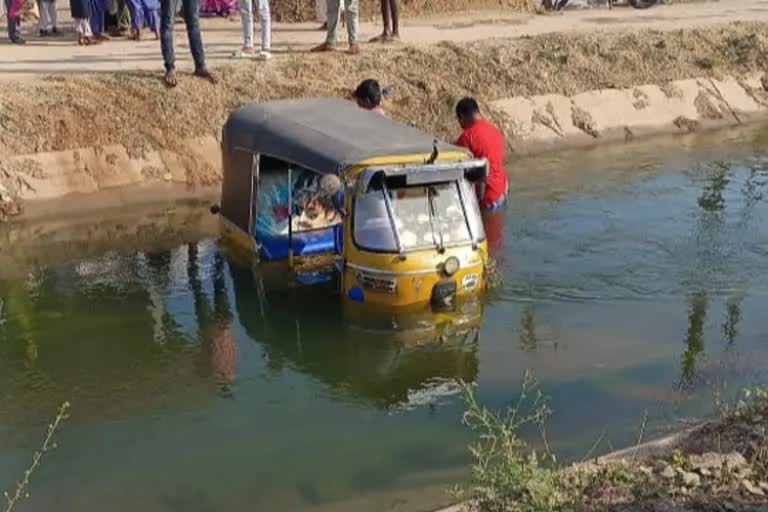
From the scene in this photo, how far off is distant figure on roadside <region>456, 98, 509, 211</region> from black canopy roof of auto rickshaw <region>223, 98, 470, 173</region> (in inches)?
40.5

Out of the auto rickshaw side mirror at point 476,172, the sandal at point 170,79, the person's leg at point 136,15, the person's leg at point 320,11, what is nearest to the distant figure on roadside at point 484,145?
the auto rickshaw side mirror at point 476,172

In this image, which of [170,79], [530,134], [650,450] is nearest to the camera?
[650,450]

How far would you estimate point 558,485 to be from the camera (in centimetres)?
614

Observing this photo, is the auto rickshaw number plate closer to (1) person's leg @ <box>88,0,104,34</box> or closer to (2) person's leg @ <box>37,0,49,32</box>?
(1) person's leg @ <box>88,0,104,34</box>

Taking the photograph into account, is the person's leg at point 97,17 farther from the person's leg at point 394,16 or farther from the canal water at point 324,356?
the canal water at point 324,356

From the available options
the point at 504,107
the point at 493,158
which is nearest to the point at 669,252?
the point at 493,158

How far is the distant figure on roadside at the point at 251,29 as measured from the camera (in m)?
16.4

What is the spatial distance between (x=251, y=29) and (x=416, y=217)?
26.5 ft

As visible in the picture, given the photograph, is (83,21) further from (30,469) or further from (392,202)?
(30,469)

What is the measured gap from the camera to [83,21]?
722 inches

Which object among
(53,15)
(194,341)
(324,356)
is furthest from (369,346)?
(53,15)

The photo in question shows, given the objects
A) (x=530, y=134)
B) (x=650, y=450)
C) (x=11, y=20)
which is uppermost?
(x=11, y=20)

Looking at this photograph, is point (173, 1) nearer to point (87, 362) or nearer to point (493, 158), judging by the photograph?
point (493, 158)

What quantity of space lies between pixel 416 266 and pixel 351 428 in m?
1.97
